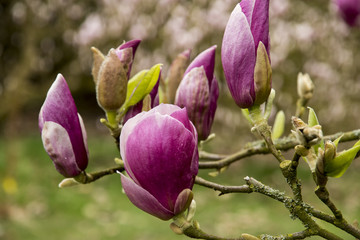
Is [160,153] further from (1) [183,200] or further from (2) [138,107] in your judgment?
(2) [138,107]

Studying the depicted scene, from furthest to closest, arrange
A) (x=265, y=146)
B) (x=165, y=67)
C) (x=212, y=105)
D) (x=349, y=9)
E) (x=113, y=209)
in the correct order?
(x=165, y=67) → (x=113, y=209) → (x=349, y=9) → (x=265, y=146) → (x=212, y=105)

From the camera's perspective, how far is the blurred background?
4941mm

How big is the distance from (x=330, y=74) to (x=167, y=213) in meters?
5.46

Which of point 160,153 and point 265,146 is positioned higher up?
point 160,153

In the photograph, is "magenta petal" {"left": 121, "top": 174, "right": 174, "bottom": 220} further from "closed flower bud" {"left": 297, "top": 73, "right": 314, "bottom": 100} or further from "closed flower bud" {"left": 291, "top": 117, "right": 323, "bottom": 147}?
"closed flower bud" {"left": 297, "top": 73, "right": 314, "bottom": 100}

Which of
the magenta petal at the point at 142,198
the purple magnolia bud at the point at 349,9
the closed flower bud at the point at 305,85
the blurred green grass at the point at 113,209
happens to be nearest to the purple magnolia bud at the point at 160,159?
the magenta petal at the point at 142,198

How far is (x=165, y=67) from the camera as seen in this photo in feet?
19.4

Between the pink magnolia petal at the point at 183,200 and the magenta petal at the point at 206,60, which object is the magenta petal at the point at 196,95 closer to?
the magenta petal at the point at 206,60

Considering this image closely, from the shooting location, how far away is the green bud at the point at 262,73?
0.53m

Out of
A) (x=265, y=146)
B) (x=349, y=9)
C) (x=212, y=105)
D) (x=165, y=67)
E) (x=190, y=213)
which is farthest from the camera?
(x=165, y=67)

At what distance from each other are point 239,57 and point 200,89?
0.12m

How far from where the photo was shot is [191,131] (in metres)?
0.52

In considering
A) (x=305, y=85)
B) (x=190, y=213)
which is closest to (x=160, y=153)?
(x=190, y=213)

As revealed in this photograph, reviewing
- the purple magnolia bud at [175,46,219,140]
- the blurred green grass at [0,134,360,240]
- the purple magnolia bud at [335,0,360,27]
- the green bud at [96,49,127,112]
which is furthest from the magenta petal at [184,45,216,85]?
the blurred green grass at [0,134,360,240]
